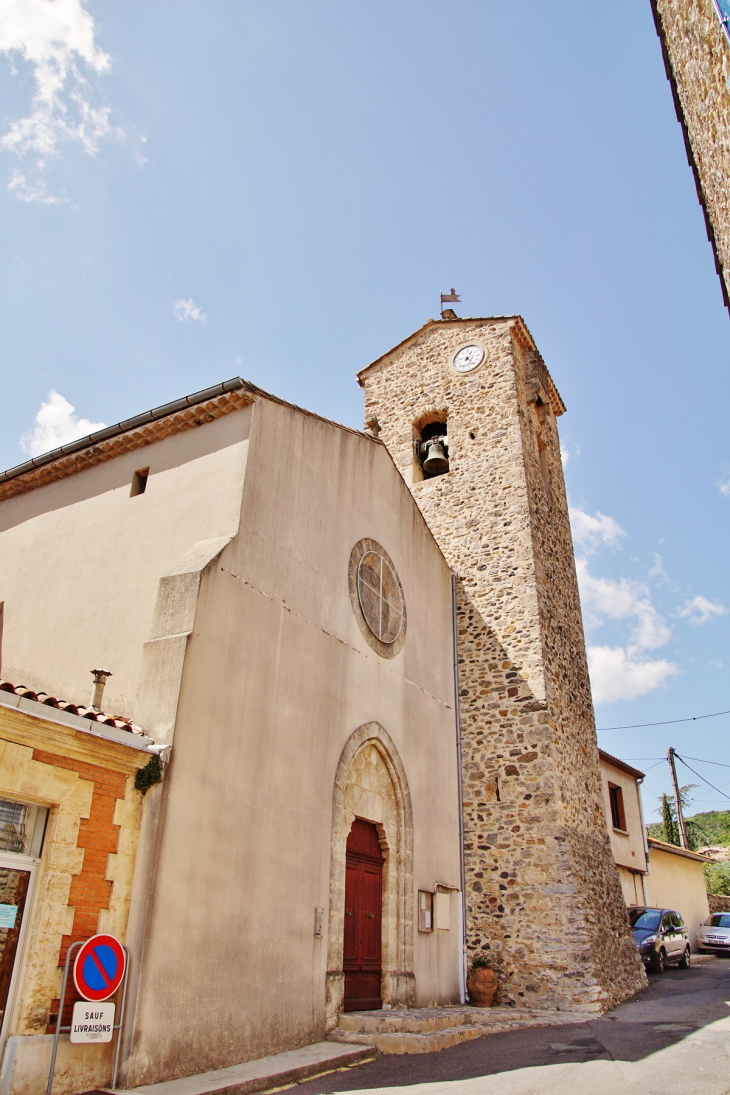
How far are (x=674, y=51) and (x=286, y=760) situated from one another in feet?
25.2

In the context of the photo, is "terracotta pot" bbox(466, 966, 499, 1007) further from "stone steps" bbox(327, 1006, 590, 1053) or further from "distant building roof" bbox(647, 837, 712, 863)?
"distant building roof" bbox(647, 837, 712, 863)

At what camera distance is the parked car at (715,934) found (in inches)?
866

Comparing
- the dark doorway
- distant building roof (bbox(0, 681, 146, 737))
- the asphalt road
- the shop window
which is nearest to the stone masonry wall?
distant building roof (bbox(0, 681, 146, 737))

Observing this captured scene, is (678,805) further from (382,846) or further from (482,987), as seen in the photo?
(382,846)

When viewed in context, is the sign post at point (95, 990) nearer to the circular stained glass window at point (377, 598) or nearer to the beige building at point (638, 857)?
the circular stained glass window at point (377, 598)

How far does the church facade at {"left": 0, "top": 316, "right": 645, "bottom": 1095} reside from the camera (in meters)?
7.02

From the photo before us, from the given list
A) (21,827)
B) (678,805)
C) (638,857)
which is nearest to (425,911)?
(21,827)

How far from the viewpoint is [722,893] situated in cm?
3322

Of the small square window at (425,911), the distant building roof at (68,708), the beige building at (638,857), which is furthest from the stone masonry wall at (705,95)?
the beige building at (638,857)

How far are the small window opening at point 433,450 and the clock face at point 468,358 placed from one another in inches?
52.5

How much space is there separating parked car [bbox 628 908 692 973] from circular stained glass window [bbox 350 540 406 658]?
30.2ft

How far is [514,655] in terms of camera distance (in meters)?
13.3

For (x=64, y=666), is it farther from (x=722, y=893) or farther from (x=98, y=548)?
(x=722, y=893)

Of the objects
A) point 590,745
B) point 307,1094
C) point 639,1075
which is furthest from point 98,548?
point 590,745
